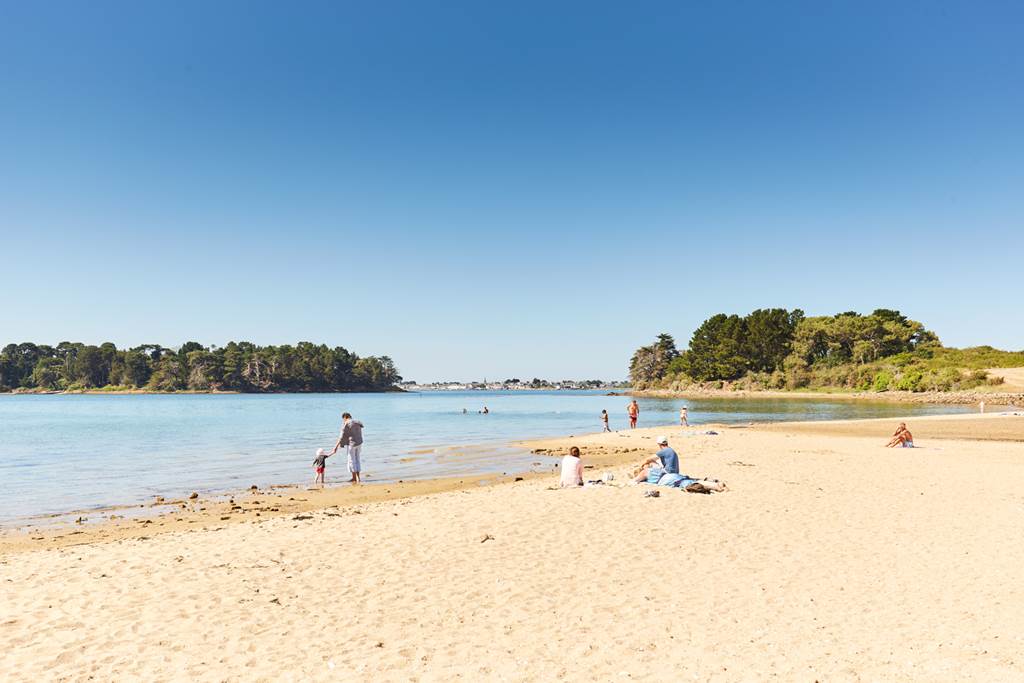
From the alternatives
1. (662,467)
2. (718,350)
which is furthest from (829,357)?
(662,467)

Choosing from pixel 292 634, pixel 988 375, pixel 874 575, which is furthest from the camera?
pixel 988 375

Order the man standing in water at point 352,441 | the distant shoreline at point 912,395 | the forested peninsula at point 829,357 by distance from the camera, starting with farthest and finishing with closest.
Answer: the forested peninsula at point 829,357
the distant shoreline at point 912,395
the man standing in water at point 352,441

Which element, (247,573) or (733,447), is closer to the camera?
(247,573)

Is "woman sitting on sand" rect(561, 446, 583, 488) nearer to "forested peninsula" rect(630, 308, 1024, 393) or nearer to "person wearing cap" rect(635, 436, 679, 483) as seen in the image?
"person wearing cap" rect(635, 436, 679, 483)

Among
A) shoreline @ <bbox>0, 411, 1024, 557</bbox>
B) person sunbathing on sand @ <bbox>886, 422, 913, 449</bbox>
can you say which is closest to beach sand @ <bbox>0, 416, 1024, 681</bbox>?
Result: shoreline @ <bbox>0, 411, 1024, 557</bbox>

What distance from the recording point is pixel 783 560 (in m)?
10.5

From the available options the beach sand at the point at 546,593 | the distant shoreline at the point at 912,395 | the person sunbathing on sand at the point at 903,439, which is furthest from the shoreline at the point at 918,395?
the beach sand at the point at 546,593

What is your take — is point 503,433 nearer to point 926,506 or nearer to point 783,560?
point 926,506

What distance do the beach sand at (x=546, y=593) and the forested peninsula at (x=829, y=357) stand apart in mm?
89089

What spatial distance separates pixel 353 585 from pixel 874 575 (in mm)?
7959

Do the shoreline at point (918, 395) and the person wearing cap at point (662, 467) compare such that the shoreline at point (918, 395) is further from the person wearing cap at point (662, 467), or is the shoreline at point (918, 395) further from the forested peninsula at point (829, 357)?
the person wearing cap at point (662, 467)

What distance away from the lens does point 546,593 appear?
29.2ft

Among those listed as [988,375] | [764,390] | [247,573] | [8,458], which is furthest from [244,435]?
[764,390]

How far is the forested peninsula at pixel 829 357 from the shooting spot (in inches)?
3713
